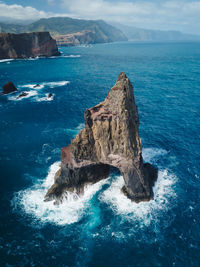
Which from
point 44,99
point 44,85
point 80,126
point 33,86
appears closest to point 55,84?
point 44,85

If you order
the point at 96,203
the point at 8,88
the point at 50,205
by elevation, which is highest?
the point at 8,88

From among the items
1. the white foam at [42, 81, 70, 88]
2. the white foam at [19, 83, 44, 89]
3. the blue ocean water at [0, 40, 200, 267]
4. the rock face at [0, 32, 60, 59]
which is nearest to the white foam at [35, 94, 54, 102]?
the blue ocean water at [0, 40, 200, 267]

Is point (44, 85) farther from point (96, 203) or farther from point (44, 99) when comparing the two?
point (96, 203)

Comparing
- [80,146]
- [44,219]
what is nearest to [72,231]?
[44,219]

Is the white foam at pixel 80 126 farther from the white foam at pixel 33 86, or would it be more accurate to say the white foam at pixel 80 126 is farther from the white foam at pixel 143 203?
the white foam at pixel 33 86

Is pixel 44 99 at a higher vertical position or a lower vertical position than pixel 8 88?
lower

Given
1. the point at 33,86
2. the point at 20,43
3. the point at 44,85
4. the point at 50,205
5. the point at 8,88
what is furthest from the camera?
the point at 20,43

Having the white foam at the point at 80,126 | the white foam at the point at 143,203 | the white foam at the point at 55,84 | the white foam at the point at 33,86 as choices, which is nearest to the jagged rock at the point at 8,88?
the white foam at the point at 33,86
